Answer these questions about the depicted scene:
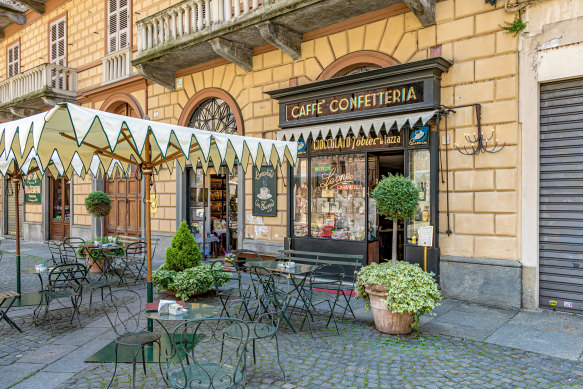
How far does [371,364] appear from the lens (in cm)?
441

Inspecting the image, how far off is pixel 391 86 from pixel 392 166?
2603 millimetres

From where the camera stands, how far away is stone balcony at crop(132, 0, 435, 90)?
26.5 feet

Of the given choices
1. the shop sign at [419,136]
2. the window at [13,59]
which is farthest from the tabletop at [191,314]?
the window at [13,59]

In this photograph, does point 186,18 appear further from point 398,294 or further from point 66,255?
point 398,294

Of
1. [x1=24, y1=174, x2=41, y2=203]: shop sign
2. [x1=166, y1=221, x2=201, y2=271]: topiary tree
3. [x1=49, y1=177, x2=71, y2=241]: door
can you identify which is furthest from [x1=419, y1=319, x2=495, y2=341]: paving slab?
[x1=24, y1=174, x2=41, y2=203]: shop sign

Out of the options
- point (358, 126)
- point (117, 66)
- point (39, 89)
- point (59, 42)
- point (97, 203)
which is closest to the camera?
point (358, 126)

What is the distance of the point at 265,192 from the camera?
32.5ft

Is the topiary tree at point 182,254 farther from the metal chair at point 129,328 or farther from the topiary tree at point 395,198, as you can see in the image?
the topiary tree at point 395,198

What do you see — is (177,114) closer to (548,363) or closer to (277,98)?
(277,98)

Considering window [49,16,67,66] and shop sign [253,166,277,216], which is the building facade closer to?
shop sign [253,166,277,216]

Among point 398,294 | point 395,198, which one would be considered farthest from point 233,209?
point 398,294

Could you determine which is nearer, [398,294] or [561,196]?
[398,294]

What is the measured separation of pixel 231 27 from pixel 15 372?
768 centimetres

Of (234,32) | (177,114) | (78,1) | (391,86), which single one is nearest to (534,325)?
(391,86)
